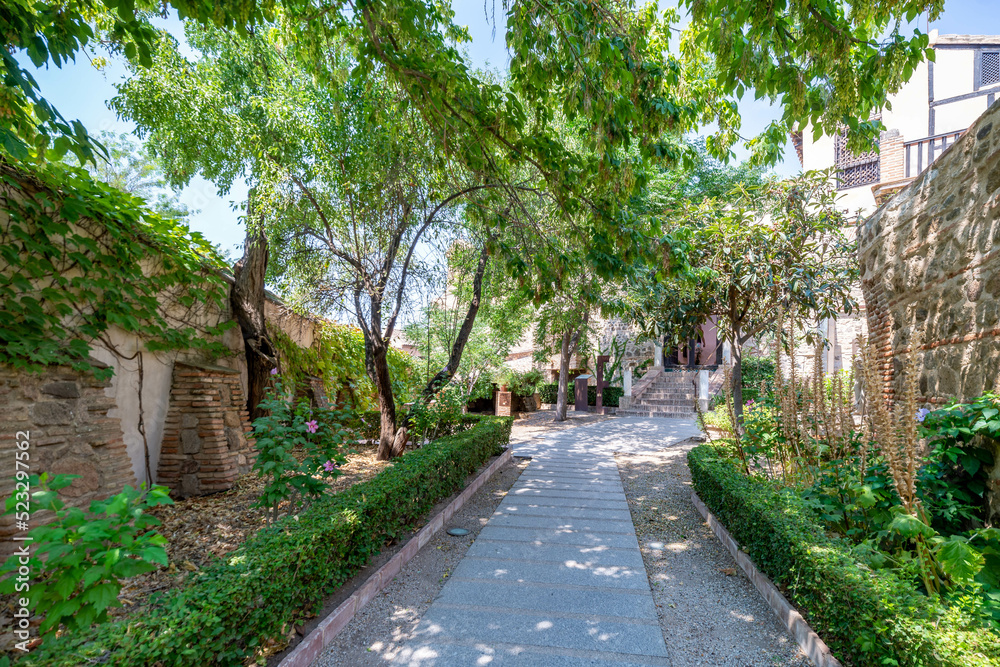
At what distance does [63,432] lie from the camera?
3.56m

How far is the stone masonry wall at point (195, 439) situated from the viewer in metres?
5.00

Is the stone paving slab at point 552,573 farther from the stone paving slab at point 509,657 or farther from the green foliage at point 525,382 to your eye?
the green foliage at point 525,382

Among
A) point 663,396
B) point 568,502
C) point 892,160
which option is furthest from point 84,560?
point 892,160

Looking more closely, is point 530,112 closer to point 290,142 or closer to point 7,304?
point 290,142

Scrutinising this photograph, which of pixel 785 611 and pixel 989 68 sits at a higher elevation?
pixel 989 68

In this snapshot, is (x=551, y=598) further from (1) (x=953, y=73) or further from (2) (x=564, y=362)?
(1) (x=953, y=73)

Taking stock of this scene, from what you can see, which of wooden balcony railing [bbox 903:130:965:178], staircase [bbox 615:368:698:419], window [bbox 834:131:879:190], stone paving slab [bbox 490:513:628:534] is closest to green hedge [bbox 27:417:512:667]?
stone paving slab [bbox 490:513:628:534]

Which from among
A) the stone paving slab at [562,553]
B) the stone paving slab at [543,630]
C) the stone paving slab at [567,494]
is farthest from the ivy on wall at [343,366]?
the stone paving slab at [543,630]

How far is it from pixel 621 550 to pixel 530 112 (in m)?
5.19

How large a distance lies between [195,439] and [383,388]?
2382mm

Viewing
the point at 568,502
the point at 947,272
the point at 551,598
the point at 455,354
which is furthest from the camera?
the point at 455,354

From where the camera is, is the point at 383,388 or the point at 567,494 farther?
the point at 383,388

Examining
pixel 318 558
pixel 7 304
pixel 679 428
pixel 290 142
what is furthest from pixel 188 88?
pixel 679 428

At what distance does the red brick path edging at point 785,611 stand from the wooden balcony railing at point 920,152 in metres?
12.4
